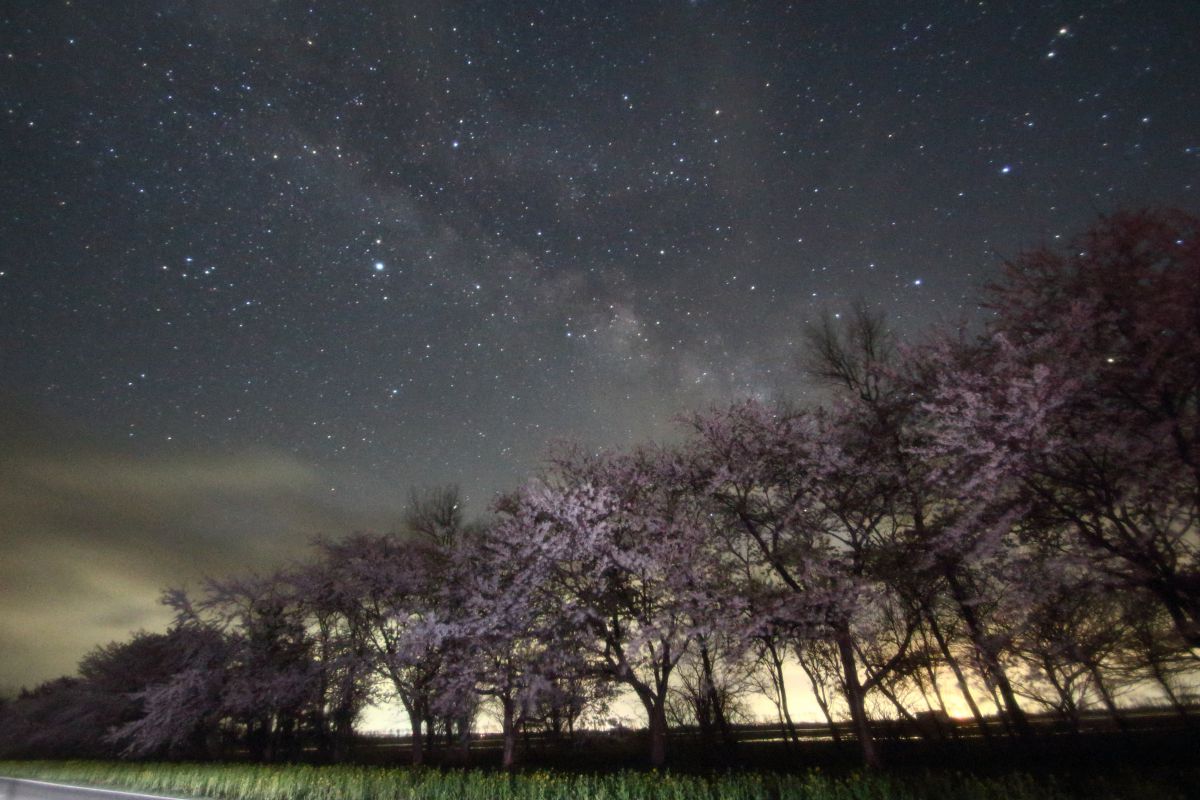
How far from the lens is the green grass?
880cm

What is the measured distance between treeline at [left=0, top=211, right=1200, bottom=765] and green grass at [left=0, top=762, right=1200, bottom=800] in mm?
3730

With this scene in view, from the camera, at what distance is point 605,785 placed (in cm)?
1197

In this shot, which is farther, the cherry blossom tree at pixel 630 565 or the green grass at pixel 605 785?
the cherry blossom tree at pixel 630 565

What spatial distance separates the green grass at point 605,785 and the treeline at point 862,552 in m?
3.73

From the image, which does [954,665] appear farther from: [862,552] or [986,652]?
[862,552]

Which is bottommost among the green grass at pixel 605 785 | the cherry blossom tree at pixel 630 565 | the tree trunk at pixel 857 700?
the green grass at pixel 605 785

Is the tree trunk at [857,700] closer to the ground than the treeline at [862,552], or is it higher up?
closer to the ground

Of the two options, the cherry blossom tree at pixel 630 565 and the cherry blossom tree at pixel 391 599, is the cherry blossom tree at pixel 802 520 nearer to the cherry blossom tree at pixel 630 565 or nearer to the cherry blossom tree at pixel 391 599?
the cherry blossom tree at pixel 630 565

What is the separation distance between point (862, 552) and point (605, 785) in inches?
389

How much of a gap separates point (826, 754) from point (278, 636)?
2717 cm

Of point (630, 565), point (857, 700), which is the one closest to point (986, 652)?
point (857, 700)

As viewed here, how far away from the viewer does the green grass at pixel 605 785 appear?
28.9 feet

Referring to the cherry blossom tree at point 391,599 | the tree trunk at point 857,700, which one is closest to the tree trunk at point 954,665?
the tree trunk at point 857,700

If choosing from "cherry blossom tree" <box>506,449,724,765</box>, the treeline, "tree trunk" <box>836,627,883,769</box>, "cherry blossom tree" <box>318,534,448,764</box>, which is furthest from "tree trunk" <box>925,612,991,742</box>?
"cherry blossom tree" <box>318,534,448,764</box>
